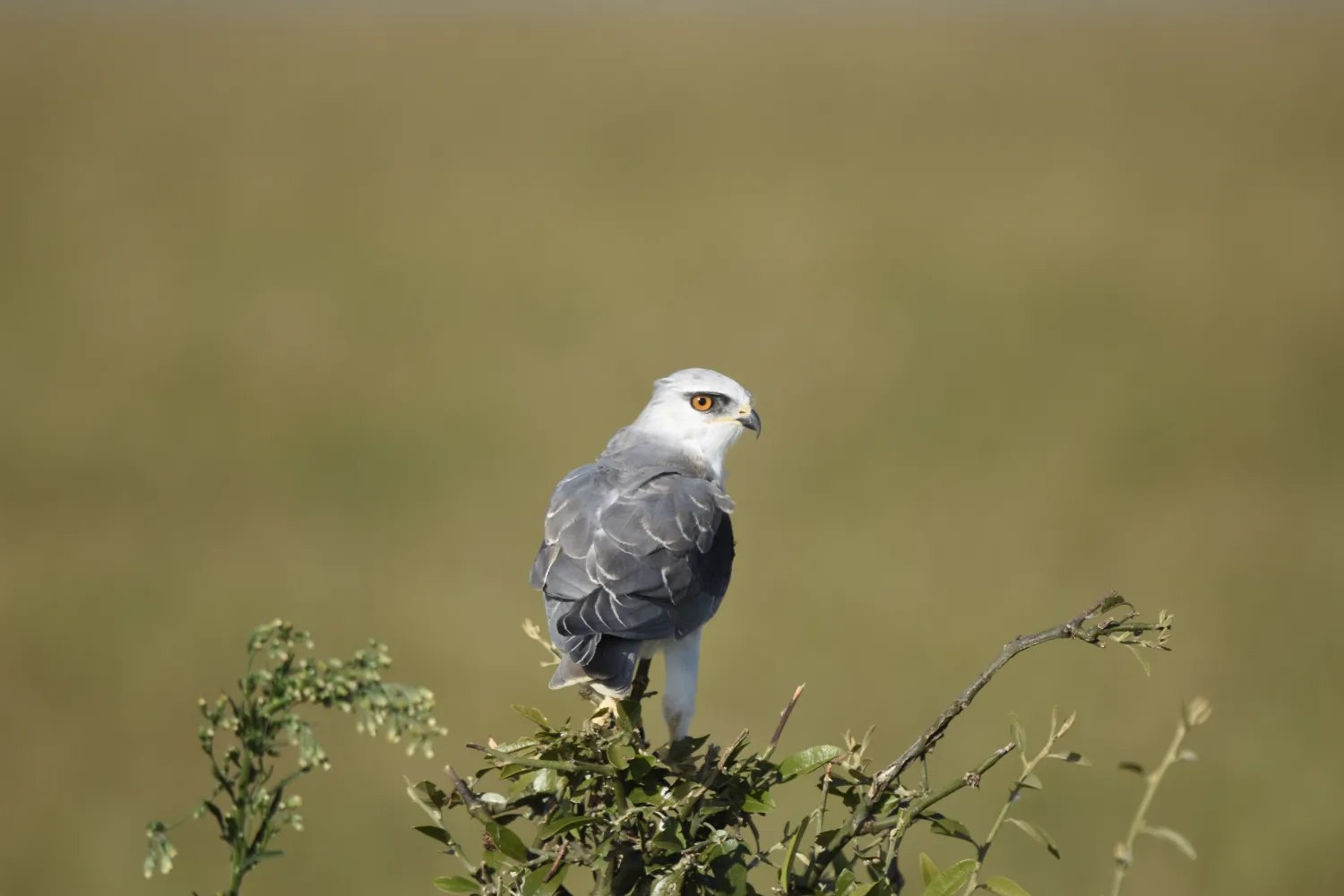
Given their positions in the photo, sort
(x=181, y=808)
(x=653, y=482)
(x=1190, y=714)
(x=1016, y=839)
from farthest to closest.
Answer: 1. (x=181, y=808)
2. (x=1016, y=839)
3. (x=653, y=482)
4. (x=1190, y=714)

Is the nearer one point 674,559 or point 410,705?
point 410,705

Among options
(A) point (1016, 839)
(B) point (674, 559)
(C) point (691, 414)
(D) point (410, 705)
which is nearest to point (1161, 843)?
(A) point (1016, 839)

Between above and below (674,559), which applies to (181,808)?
above

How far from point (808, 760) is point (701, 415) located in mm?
2435

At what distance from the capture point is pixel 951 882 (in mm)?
1820

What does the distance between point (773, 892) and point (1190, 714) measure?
0.65 meters

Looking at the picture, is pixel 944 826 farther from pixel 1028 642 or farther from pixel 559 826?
pixel 559 826

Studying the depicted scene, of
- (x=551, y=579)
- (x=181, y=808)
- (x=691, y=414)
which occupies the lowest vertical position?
(x=551, y=579)

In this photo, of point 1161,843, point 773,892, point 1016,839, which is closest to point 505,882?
point 773,892

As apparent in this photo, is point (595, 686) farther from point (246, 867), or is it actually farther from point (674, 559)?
point (246, 867)

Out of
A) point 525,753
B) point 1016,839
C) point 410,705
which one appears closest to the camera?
point 525,753

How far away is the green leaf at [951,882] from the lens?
181 centimetres

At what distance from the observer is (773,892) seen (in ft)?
5.97

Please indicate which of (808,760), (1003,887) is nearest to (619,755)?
(808,760)
